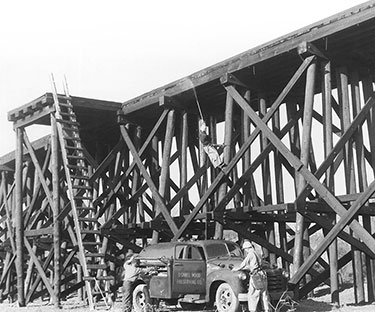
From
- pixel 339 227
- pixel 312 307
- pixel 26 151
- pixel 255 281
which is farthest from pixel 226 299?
pixel 26 151

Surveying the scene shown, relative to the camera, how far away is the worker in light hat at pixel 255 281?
991cm

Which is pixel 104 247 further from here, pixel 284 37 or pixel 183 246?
pixel 284 37

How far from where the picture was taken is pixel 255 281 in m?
9.96

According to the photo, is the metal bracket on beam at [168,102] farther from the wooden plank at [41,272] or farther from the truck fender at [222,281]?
the truck fender at [222,281]

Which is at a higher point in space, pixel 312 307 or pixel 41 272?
pixel 41 272

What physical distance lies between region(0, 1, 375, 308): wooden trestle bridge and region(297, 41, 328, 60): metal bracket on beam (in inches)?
1.1

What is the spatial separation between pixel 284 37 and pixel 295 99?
99.2 inches

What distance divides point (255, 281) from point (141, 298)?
3063 millimetres

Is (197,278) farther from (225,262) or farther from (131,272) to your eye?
(131,272)

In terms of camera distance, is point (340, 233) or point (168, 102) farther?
point (168, 102)

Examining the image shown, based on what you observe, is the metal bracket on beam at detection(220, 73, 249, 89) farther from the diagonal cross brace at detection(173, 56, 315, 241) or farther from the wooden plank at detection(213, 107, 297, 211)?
the wooden plank at detection(213, 107, 297, 211)

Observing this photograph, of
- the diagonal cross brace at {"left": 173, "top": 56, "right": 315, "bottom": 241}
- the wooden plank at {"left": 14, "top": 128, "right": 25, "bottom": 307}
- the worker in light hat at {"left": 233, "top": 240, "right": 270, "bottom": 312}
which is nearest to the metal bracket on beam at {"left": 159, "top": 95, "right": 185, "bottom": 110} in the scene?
the diagonal cross brace at {"left": 173, "top": 56, "right": 315, "bottom": 241}

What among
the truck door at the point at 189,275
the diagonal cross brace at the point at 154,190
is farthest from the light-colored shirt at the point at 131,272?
the diagonal cross brace at the point at 154,190

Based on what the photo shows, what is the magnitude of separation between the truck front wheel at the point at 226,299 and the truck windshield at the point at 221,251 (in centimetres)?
Answer: 99
